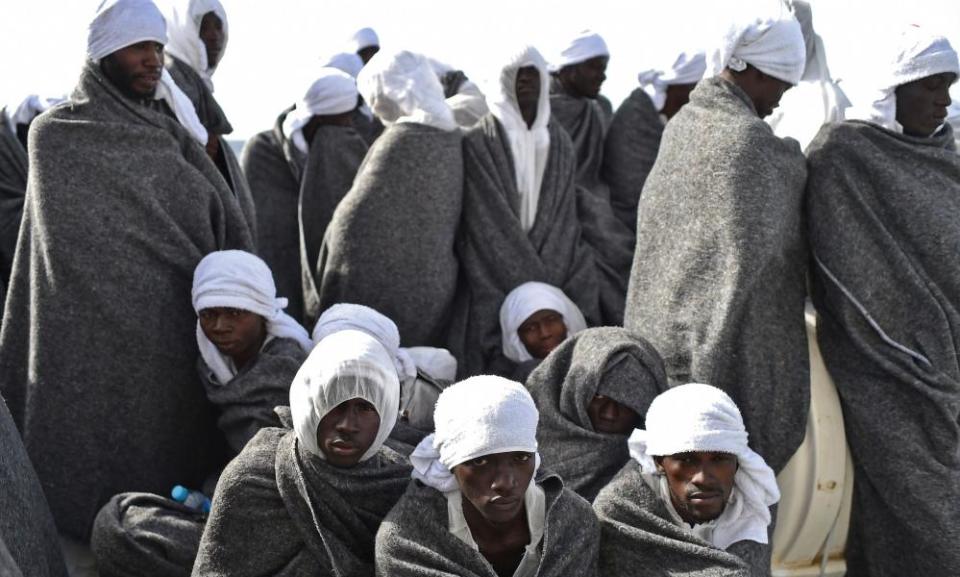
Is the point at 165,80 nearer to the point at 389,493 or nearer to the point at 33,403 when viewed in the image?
the point at 33,403

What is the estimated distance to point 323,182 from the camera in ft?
20.6

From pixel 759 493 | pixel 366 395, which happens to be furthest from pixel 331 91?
pixel 759 493

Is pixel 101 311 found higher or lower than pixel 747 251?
lower

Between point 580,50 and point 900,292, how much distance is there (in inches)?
136

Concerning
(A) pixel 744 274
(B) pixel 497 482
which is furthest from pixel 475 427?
(A) pixel 744 274

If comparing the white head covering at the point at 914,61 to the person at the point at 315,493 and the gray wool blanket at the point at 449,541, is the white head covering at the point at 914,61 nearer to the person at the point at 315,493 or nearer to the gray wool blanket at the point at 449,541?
the gray wool blanket at the point at 449,541

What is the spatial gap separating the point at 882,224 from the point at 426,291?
6.48 ft

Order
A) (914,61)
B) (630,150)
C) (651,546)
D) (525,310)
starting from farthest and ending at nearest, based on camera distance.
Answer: (630,150) < (525,310) < (914,61) < (651,546)

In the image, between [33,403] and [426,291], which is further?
[426,291]

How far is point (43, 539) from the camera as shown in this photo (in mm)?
3947

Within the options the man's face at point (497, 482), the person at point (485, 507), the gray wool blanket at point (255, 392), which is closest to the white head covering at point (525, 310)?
the gray wool blanket at point (255, 392)

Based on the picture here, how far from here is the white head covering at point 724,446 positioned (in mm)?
3768

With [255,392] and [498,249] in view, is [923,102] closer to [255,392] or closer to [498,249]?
[498,249]

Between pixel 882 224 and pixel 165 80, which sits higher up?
pixel 165 80
